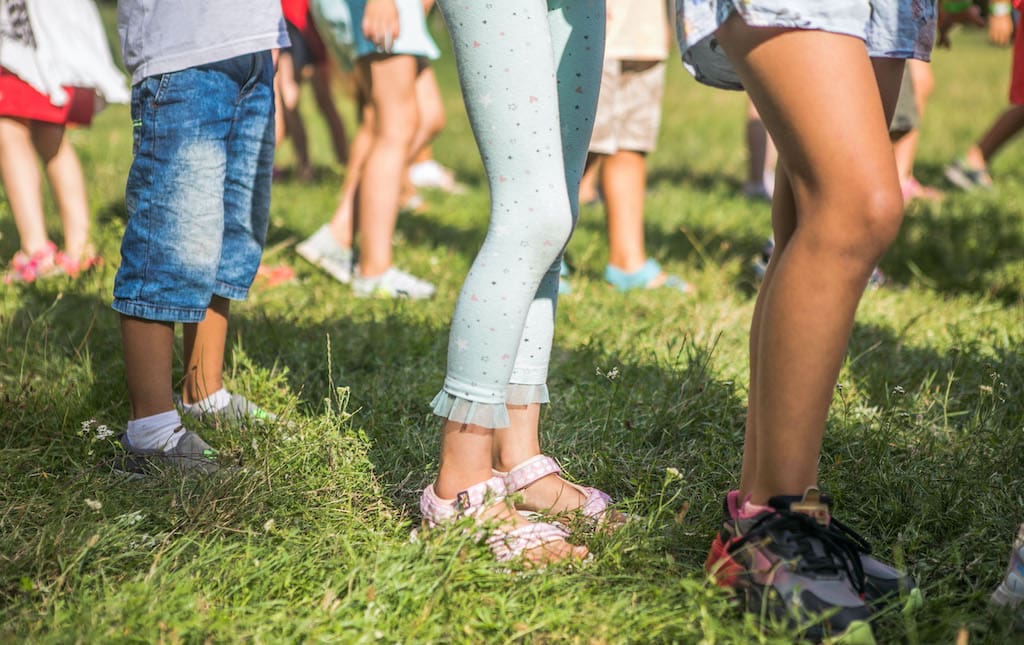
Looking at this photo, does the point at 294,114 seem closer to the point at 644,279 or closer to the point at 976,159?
the point at 644,279

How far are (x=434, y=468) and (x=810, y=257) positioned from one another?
97cm

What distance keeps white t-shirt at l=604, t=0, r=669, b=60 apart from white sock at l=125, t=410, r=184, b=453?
7.45 feet

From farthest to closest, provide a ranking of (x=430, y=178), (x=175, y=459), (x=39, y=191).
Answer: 1. (x=430, y=178)
2. (x=39, y=191)
3. (x=175, y=459)

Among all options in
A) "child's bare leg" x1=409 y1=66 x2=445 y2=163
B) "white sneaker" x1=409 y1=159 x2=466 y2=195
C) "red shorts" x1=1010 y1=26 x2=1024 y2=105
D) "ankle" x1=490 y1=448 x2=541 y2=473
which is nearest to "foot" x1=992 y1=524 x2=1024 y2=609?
"ankle" x1=490 y1=448 x2=541 y2=473

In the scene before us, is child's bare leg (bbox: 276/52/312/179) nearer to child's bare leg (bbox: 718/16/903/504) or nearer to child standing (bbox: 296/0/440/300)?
child standing (bbox: 296/0/440/300)

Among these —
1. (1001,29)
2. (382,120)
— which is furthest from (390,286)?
(1001,29)

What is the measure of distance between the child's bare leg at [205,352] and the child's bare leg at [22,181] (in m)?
1.75

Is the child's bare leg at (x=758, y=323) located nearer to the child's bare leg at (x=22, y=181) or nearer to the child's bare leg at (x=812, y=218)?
the child's bare leg at (x=812, y=218)

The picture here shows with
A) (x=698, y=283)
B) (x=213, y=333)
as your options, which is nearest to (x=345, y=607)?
(x=213, y=333)

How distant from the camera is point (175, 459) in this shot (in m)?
2.05

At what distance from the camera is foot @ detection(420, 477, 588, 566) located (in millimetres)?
1676

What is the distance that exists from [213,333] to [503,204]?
1.02 m

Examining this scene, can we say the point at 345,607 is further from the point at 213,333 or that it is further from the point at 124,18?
the point at 124,18

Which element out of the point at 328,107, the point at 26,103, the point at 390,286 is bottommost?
the point at 390,286
